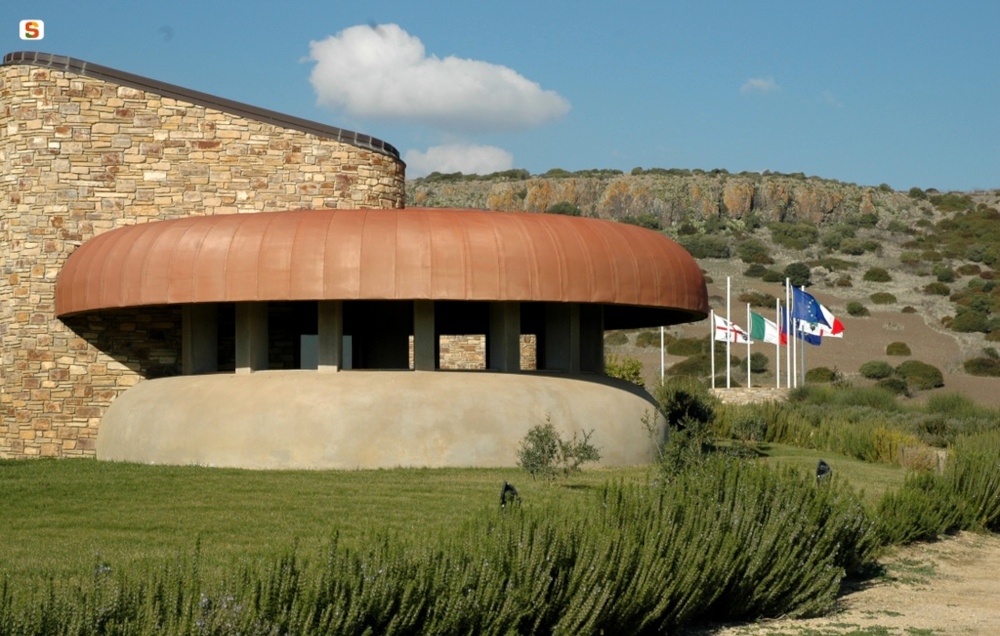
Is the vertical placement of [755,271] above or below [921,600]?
above

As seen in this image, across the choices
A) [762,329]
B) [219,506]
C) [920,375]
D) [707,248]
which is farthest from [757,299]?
[219,506]

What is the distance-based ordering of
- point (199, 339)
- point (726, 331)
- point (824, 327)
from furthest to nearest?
point (726, 331) → point (824, 327) → point (199, 339)

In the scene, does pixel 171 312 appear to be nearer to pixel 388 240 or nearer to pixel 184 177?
pixel 184 177

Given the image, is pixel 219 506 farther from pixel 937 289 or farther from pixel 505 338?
pixel 937 289

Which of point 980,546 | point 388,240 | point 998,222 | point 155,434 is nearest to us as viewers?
point 980,546

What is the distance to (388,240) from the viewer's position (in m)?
18.3

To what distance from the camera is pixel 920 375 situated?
56.8 meters

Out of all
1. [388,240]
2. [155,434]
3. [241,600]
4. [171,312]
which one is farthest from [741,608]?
[171,312]

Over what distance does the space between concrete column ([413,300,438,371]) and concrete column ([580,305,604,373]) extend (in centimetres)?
375

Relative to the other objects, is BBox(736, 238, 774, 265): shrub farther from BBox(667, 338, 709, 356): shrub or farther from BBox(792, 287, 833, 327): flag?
BBox(792, 287, 833, 327): flag

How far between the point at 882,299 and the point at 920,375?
20966 mm

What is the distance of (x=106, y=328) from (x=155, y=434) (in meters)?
3.56

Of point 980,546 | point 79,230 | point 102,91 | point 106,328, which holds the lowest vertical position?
point 980,546

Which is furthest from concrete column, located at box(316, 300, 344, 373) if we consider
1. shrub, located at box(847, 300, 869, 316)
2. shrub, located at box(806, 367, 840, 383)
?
shrub, located at box(847, 300, 869, 316)
